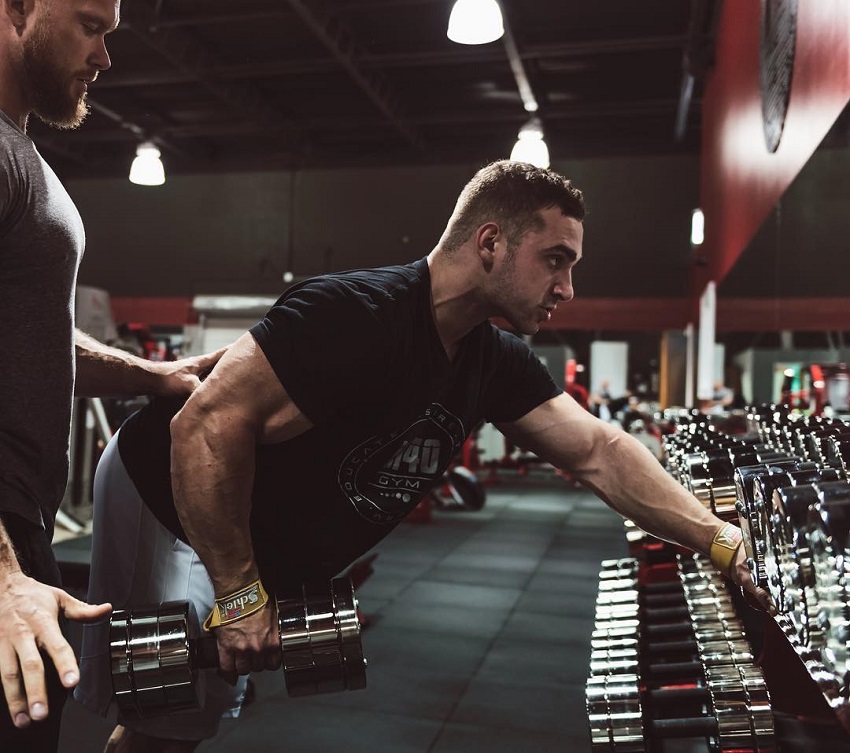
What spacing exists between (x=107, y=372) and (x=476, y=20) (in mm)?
3979

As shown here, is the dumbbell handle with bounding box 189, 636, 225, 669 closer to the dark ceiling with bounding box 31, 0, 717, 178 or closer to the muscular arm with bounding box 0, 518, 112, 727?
the muscular arm with bounding box 0, 518, 112, 727

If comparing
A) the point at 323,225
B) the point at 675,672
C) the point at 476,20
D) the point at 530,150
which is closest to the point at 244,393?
the point at 675,672

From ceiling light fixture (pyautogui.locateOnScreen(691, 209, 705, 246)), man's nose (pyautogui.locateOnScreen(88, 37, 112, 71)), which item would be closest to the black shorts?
man's nose (pyautogui.locateOnScreen(88, 37, 112, 71))

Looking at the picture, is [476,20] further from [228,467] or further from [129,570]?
[228,467]

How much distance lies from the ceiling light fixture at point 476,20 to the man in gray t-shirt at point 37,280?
13.1ft

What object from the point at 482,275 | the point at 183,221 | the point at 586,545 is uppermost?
the point at 183,221

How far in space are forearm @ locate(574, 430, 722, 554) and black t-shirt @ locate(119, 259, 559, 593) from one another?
0.27 metres

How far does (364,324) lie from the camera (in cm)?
129

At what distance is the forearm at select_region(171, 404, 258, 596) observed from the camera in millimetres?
1216

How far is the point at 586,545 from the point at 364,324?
4.72 meters

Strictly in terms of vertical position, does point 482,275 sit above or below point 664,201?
below

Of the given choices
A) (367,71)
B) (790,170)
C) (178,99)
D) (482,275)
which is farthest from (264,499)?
(178,99)

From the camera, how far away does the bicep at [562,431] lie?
1.65m

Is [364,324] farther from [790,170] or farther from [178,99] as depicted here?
[178,99]
